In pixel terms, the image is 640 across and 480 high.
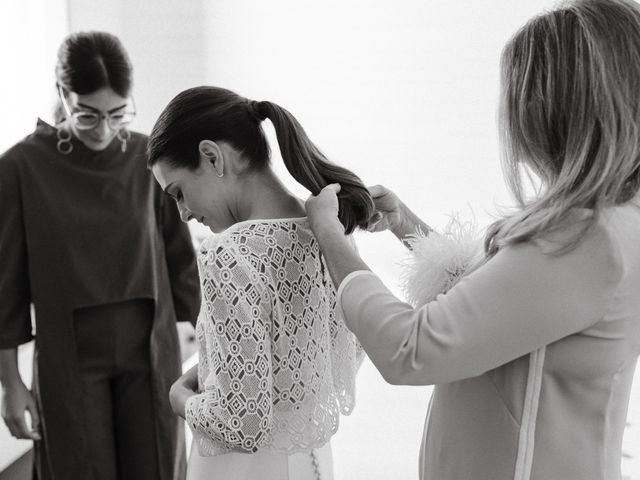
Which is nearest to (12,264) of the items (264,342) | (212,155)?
(212,155)

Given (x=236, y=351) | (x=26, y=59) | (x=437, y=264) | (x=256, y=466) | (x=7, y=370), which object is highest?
(x=26, y=59)

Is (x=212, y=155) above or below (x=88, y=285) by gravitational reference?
above

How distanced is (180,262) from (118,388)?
1.16 feet

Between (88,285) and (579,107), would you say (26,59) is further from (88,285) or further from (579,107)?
(579,107)

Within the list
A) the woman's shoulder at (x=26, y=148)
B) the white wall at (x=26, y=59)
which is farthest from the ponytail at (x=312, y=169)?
the white wall at (x=26, y=59)

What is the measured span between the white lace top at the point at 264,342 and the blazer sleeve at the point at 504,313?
25cm

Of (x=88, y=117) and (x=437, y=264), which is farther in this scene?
(x=88, y=117)

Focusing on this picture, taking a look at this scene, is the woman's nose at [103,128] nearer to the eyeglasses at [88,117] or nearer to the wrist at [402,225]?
the eyeglasses at [88,117]

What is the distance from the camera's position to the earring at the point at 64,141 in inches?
63.1

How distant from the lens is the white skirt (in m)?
1.08

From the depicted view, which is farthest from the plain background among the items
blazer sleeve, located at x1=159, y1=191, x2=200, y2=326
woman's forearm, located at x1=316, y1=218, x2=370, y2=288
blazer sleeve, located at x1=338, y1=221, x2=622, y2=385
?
blazer sleeve, located at x1=338, y1=221, x2=622, y2=385

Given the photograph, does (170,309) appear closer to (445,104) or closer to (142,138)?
(142,138)

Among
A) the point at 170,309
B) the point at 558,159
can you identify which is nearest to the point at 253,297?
the point at 558,159

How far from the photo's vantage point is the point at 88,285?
1598 mm
